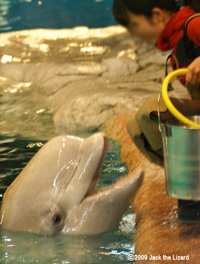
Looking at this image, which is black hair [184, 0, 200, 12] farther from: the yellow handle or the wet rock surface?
the wet rock surface

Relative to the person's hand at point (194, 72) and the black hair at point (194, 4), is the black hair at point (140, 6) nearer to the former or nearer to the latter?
the black hair at point (194, 4)

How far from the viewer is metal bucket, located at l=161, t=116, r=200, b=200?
2242 millimetres

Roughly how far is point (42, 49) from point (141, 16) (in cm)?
677

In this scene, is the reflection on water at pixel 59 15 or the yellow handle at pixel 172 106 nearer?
the yellow handle at pixel 172 106

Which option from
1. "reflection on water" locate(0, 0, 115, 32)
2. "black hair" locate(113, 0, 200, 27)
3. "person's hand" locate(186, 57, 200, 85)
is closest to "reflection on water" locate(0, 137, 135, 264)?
"person's hand" locate(186, 57, 200, 85)

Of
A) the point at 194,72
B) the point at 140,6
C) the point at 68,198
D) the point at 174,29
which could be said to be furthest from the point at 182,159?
the point at 140,6

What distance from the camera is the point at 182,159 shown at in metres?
2.30

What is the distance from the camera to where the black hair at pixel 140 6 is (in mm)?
3508

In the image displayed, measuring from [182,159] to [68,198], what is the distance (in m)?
0.97

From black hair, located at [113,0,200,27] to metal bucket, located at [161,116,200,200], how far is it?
4.94ft

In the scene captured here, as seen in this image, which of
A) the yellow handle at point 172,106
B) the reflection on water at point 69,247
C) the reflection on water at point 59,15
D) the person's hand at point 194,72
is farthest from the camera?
the reflection on water at point 59,15

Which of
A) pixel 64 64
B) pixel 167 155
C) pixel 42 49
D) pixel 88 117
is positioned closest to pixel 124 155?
Result: pixel 88 117

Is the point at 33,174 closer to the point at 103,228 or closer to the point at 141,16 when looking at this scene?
the point at 103,228

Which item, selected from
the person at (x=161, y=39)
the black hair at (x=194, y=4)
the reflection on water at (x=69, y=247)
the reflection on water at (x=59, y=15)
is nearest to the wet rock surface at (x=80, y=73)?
the reflection on water at (x=59, y=15)
